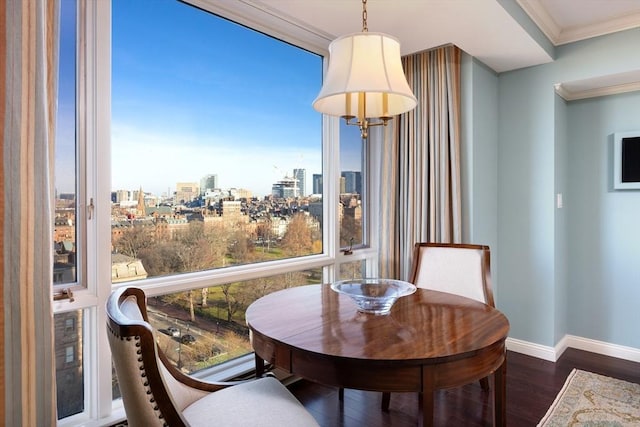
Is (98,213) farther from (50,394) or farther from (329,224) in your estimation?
(329,224)

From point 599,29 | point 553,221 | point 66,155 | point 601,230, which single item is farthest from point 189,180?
point 601,230

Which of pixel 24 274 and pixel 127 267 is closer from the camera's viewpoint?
pixel 24 274

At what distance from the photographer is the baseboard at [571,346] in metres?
2.90

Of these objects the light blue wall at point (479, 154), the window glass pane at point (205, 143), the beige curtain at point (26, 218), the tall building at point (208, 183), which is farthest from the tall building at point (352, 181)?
the beige curtain at point (26, 218)

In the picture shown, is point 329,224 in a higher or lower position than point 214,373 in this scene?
higher

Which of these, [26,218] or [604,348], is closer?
[26,218]

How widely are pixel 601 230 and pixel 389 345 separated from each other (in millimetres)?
2762

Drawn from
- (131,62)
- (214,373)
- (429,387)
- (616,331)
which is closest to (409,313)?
(429,387)

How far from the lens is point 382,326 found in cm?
140

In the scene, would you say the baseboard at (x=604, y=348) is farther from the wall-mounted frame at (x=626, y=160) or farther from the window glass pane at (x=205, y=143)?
the window glass pane at (x=205, y=143)

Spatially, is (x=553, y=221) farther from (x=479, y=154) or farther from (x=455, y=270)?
(x=455, y=270)

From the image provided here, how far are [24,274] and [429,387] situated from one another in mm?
1326

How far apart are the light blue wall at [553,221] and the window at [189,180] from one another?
1.40 meters

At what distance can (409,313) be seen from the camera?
5.18ft
